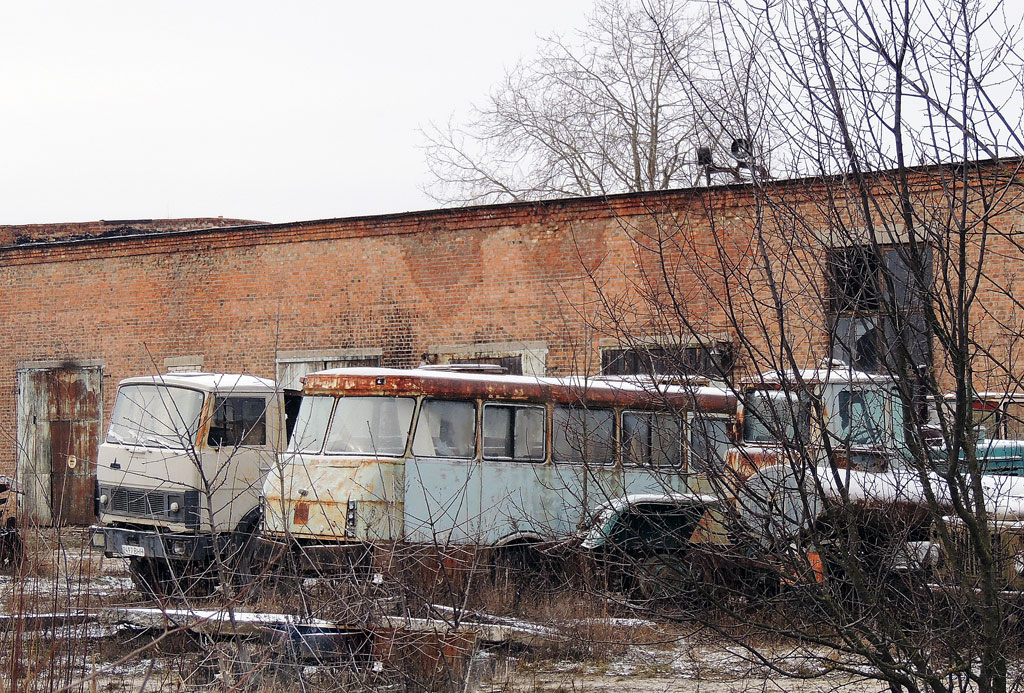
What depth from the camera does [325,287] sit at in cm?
1916

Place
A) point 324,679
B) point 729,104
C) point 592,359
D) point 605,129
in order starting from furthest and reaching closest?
1. point 605,129
2. point 592,359
3. point 324,679
4. point 729,104

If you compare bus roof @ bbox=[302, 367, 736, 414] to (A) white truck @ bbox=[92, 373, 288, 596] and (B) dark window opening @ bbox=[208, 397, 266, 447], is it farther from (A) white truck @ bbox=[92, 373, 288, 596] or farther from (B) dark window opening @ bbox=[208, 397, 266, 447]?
(B) dark window opening @ bbox=[208, 397, 266, 447]

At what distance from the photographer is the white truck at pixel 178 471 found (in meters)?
11.6

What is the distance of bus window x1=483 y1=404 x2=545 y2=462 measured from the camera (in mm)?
10664

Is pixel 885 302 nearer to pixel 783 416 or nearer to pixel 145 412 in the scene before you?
pixel 783 416

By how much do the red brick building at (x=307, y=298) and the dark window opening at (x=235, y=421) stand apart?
482 cm

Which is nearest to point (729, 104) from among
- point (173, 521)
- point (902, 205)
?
point (902, 205)

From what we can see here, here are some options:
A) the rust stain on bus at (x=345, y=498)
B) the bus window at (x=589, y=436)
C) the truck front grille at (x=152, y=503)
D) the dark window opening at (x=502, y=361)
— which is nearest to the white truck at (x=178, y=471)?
the truck front grille at (x=152, y=503)

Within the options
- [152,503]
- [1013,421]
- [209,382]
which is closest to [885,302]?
[1013,421]

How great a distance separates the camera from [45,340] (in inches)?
827

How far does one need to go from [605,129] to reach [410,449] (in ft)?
73.6

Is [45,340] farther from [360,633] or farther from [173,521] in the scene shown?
[360,633]

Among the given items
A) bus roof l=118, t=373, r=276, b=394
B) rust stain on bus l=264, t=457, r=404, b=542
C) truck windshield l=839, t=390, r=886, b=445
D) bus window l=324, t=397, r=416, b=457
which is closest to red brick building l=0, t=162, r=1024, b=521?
bus roof l=118, t=373, r=276, b=394

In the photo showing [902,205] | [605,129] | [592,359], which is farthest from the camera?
[605,129]
